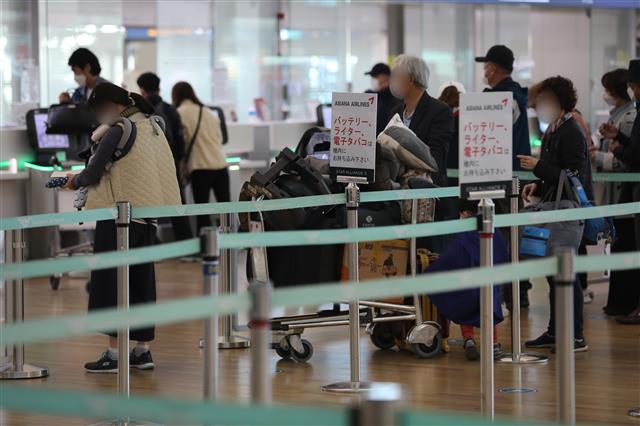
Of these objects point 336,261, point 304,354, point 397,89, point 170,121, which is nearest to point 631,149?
point 397,89

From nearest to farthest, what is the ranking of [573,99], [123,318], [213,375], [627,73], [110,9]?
[123,318] < [213,375] < [573,99] < [627,73] < [110,9]

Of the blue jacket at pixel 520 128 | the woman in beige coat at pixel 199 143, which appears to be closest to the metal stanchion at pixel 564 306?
the blue jacket at pixel 520 128

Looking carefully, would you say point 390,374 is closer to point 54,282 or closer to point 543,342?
point 543,342

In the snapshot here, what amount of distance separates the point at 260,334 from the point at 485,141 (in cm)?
205

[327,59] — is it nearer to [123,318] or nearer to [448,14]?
[448,14]

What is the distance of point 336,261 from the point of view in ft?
22.0

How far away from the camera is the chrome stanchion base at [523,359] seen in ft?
20.8

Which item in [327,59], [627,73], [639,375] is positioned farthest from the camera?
[327,59]

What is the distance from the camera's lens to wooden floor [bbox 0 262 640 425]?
5363 millimetres

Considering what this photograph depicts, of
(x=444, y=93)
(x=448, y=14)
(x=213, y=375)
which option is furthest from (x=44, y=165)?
(x=448, y=14)

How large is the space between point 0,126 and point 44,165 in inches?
30.2

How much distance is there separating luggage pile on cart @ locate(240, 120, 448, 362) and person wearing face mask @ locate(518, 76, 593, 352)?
561 millimetres

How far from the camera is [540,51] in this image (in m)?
19.0

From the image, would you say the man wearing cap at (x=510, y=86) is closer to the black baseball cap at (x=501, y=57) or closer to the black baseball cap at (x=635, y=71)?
the black baseball cap at (x=501, y=57)
